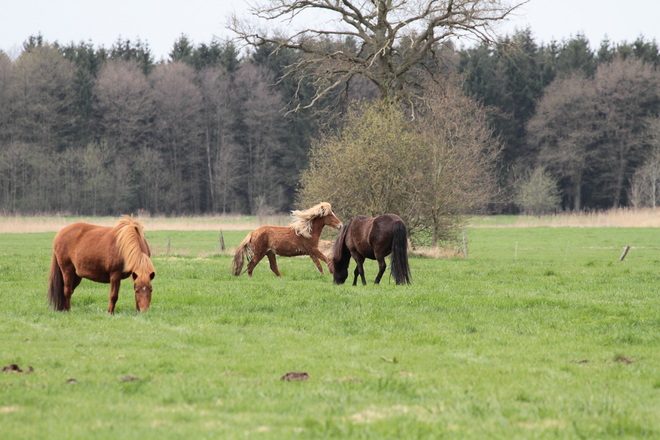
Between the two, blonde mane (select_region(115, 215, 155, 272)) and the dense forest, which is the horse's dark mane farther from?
the dense forest

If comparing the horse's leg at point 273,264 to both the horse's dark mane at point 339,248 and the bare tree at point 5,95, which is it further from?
the bare tree at point 5,95

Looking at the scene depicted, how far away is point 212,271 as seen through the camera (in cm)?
1741

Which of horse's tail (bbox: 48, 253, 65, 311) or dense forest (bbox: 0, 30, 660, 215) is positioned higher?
dense forest (bbox: 0, 30, 660, 215)

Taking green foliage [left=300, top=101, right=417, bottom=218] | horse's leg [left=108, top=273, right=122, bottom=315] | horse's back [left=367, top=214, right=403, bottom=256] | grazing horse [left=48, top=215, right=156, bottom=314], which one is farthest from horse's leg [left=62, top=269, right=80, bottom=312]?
green foliage [left=300, top=101, right=417, bottom=218]

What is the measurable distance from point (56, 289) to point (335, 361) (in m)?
6.10

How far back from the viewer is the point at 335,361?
6.98 meters

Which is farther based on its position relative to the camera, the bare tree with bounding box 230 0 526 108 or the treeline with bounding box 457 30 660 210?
the treeline with bounding box 457 30 660 210

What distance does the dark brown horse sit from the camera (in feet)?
44.7

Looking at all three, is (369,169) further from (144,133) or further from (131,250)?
(144,133)

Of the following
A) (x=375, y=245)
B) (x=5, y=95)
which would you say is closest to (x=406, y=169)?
(x=375, y=245)

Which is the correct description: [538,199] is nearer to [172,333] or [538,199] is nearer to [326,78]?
[326,78]

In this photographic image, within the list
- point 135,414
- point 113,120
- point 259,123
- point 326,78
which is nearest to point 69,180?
point 113,120

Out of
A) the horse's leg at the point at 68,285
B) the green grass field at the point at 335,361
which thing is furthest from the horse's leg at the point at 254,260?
the horse's leg at the point at 68,285

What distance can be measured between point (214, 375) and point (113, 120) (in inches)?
2604
